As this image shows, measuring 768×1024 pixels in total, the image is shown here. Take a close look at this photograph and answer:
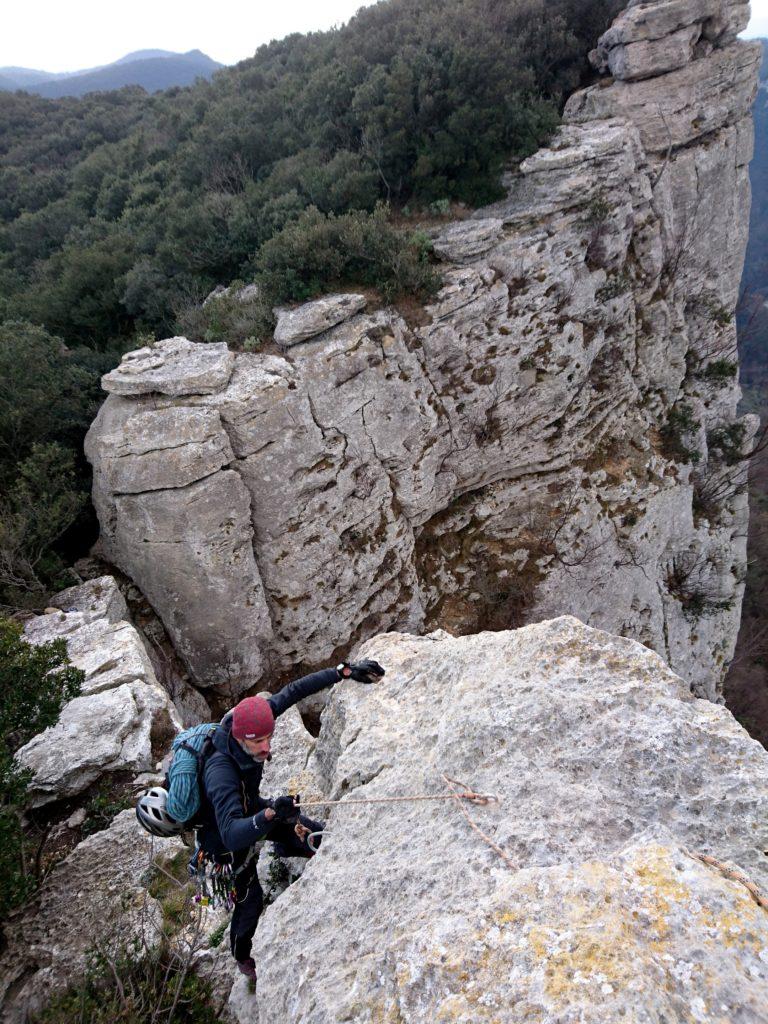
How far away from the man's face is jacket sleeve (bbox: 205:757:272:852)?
0.74ft

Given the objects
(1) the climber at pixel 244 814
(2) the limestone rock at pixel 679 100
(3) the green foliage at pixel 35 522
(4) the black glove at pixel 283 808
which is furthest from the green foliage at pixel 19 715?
(2) the limestone rock at pixel 679 100

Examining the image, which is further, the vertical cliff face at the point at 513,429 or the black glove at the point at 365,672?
the vertical cliff face at the point at 513,429

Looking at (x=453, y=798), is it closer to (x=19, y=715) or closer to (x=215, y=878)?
(x=215, y=878)

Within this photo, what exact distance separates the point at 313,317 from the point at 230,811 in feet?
36.4

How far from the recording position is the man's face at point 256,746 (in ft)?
15.3

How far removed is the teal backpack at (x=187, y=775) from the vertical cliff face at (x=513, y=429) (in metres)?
6.95

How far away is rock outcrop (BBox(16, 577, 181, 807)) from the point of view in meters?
7.07

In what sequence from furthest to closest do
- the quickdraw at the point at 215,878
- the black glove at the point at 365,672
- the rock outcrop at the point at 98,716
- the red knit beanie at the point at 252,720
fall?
the rock outcrop at the point at 98,716, the black glove at the point at 365,672, the quickdraw at the point at 215,878, the red knit beanie at the point at 252,720

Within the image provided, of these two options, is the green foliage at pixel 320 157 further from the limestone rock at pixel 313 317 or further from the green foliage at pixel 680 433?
the green foliage at pixel 680 433

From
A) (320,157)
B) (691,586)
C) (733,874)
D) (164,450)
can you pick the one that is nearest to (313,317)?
(164,450)

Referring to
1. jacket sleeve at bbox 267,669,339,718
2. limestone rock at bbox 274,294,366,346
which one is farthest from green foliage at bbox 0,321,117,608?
jacket sleeve at bbox 267,669,339,718

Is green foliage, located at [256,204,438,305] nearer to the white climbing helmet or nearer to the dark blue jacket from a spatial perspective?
the dark blue jacket

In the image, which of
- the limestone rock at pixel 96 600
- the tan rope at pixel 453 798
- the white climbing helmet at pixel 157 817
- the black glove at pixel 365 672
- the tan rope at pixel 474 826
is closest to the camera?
the tan rope at pixel 474 826

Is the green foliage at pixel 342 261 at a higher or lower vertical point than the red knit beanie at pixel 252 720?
higher
